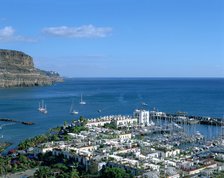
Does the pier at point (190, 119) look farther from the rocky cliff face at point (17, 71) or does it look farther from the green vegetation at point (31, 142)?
the rocky cliff face at point (17, 71)

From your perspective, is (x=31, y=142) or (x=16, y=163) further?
(x=31, y=142)

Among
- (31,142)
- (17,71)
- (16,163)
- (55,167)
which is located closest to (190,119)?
(31,142)

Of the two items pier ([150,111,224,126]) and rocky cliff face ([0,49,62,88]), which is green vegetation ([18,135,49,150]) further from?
rocky cliff face ([0,49,62,88])

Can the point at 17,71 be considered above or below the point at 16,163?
above

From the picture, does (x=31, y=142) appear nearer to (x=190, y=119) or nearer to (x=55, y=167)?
(x=55, y=167)

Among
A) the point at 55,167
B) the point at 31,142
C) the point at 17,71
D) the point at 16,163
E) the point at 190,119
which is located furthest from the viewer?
the point at 17,71

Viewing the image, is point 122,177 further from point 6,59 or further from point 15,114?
point 6,59

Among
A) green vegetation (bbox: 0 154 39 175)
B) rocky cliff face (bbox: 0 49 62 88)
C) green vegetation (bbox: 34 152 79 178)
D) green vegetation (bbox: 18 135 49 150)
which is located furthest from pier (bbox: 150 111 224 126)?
rocky cliff face (bbox: 0 49 62 88)

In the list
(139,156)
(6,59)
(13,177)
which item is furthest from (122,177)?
(6,59)

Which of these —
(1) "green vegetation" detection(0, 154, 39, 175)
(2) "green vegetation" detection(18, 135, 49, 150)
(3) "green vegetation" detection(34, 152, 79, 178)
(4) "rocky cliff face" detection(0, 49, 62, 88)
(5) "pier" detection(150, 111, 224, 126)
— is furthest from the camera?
(4) "rocky cliff face" detection(0, 49, 62, 88)

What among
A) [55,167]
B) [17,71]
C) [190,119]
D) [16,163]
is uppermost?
[17,71]
